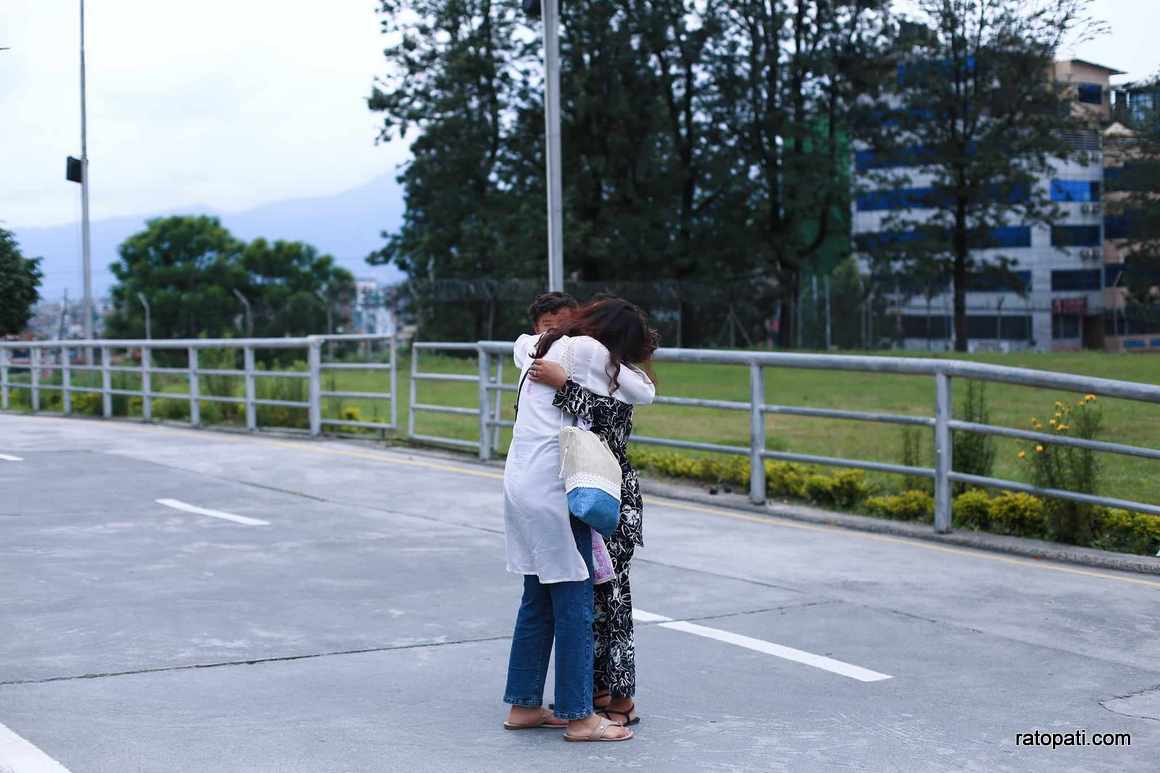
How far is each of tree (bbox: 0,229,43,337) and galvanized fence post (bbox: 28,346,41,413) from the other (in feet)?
43.0

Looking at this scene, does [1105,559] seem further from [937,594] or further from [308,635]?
[308,635]

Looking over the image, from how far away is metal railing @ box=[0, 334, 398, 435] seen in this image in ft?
57.3

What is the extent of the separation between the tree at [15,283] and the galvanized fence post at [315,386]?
20.0ft

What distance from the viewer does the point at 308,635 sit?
702 centimetres

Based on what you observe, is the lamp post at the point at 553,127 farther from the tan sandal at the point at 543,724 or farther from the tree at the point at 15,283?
the tan sandal at the point at 543,724

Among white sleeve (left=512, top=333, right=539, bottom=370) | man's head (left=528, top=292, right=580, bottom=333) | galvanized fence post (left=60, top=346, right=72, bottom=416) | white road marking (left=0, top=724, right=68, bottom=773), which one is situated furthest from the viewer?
galvanized fence post (left=60, top=346, right=72, bottom=416)

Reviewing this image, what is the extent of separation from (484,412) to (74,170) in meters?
19.8

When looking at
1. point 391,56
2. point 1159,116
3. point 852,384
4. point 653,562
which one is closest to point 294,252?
point 391,56

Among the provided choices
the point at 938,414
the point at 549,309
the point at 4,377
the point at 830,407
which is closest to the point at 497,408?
the point at 938,414

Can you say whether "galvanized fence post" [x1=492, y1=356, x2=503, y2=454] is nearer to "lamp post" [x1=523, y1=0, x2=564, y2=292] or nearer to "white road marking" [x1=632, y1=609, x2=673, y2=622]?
"lamp post" [x1=523, y1=0, x2=564, y2=292]

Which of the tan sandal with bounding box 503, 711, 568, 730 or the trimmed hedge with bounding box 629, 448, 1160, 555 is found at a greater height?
the trimmed hedge with bounding box 629, 448, 1160, 555

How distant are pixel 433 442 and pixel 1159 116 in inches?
434

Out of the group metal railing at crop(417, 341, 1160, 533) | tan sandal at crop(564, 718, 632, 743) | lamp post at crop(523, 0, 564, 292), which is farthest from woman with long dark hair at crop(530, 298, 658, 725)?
lamp post at crop(523, 0, 564, 292)

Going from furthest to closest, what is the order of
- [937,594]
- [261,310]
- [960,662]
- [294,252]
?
[294,252], [261,310], [937,594], [960,662]
